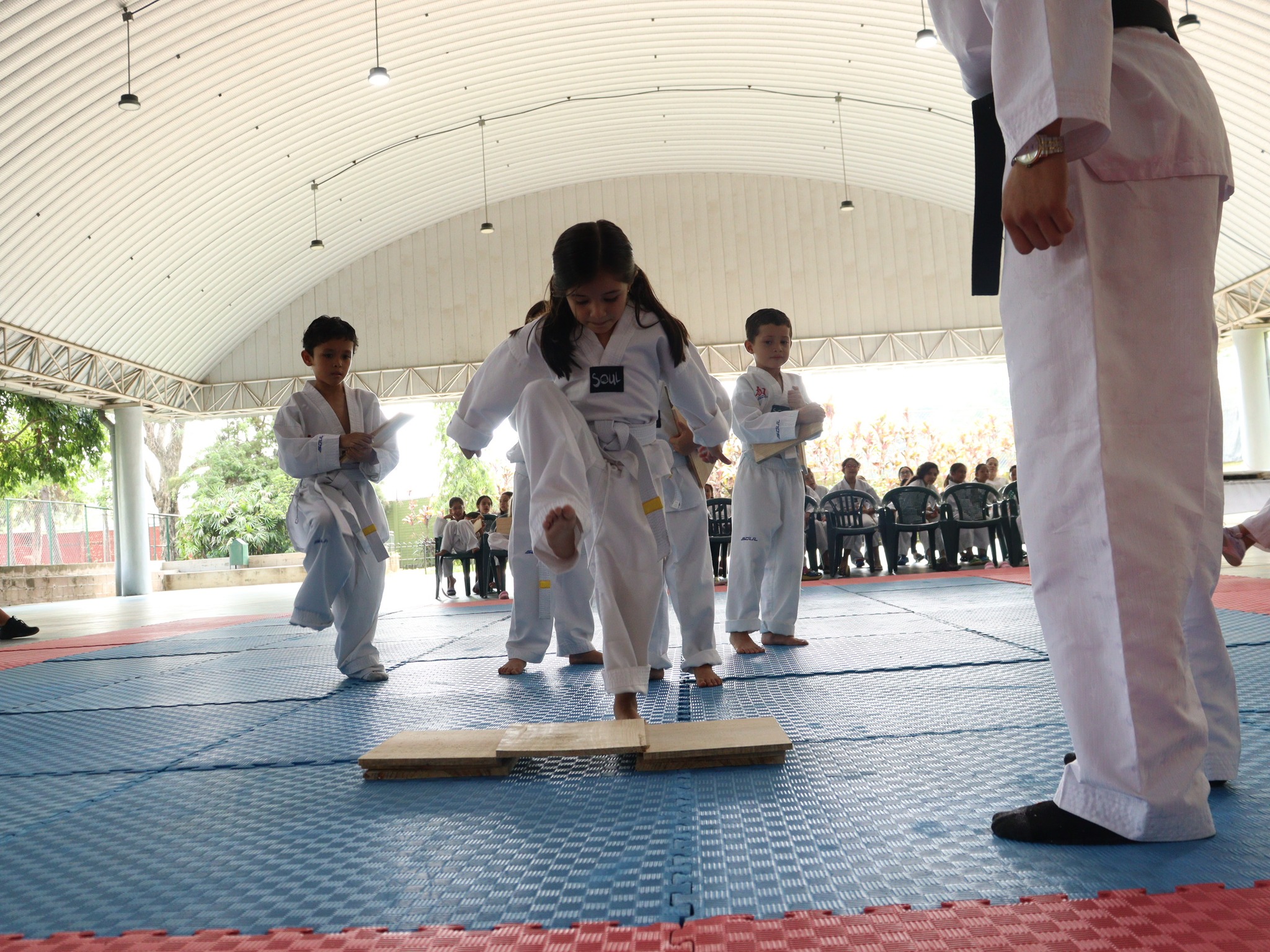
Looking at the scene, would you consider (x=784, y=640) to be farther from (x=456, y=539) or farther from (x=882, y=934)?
(x=456, y=539)

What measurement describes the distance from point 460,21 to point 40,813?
39.9 feet

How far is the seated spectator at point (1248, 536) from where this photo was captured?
1523 mm

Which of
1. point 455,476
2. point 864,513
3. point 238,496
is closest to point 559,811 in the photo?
point 864,513

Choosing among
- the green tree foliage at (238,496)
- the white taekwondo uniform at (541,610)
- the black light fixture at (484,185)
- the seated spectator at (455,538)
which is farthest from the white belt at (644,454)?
the green tree foliage at (238,496)

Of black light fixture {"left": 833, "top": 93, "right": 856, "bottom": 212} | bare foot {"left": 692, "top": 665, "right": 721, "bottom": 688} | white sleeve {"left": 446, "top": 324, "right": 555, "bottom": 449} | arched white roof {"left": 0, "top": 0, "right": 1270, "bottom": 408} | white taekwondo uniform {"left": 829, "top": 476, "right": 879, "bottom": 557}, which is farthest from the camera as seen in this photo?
black light fixture {"left": 833, "top": 93, "right": 856, "bottom": 212}

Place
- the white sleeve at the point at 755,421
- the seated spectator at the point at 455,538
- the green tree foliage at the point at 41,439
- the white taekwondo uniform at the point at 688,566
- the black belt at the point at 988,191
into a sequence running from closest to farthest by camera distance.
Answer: the black belt at the point at 988,191, the white taekwondo uniform at the point at 688,566, the white sleeve at the point at 755,421, the seated spectator at the point at 455,538, the green tree foliage at the point at 41,439

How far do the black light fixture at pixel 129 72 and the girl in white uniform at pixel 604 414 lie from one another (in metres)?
9.76

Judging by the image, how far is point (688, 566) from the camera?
298cm

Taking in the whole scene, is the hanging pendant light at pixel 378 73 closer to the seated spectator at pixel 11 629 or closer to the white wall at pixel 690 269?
the white wall at pixel 690 269

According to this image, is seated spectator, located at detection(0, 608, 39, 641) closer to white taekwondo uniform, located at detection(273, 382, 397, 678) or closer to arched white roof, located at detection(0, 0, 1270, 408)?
white taekwondo uniform, located at detection(273, 382, 397, 678)

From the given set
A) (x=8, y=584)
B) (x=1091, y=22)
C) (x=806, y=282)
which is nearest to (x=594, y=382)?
(x=1091, y=22)

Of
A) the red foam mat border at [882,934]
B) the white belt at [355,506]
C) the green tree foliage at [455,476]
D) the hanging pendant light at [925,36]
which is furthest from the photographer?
the green tree foliage at [455,476]

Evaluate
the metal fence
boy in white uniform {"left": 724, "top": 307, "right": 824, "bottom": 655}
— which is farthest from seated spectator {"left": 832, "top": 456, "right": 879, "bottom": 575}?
the metal fence

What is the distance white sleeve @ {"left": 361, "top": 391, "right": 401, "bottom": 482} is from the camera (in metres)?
3.43
